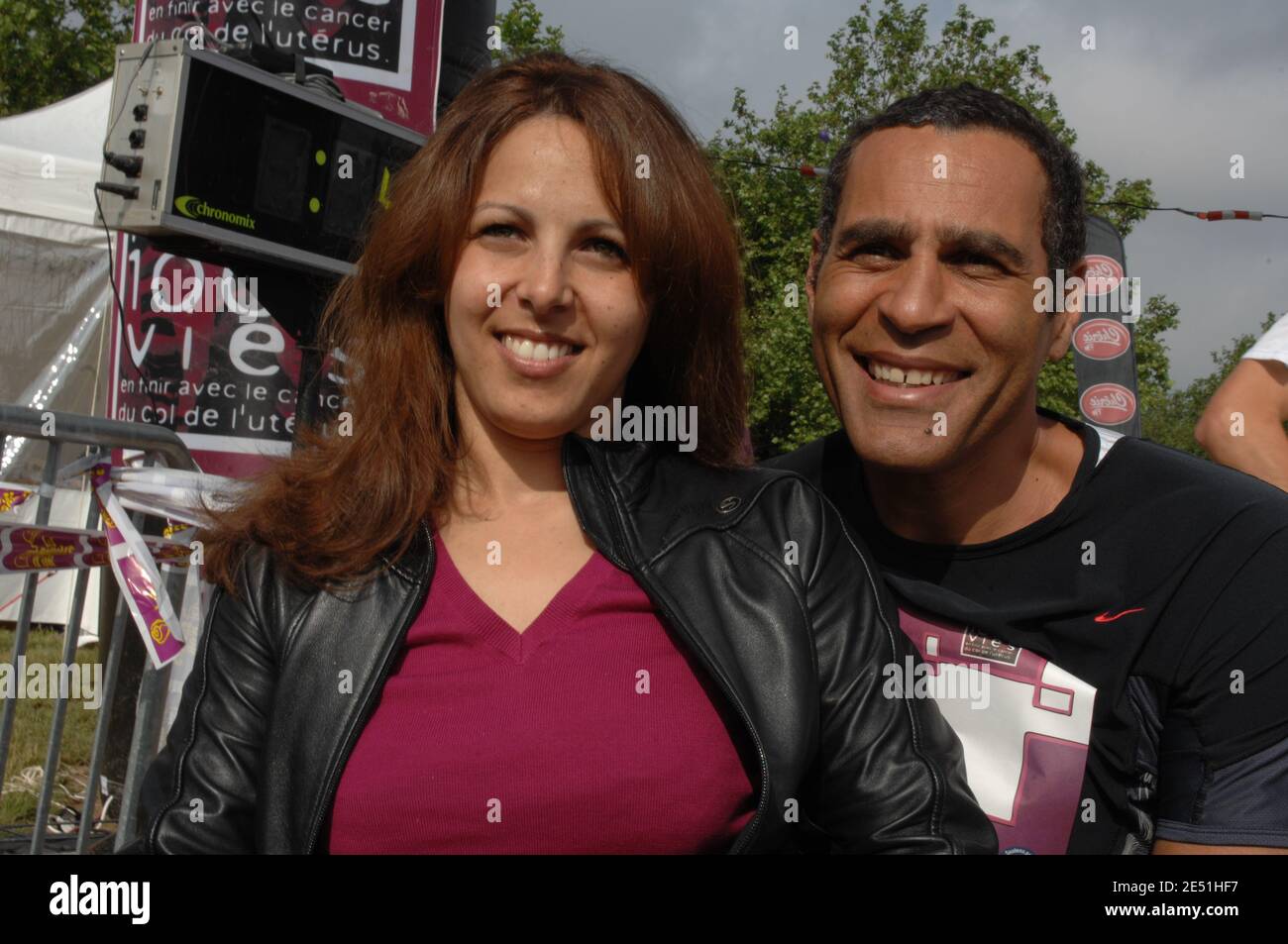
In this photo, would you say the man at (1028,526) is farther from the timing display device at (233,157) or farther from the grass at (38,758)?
the grass at (38,758)

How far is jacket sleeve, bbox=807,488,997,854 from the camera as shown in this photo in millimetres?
1660

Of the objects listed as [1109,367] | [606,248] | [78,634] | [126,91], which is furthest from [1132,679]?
[1109,367]

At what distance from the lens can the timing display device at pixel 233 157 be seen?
3.55 meters

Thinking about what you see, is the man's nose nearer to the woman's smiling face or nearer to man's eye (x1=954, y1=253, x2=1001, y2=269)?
man's eye (x1=954, y1=253, x2=1001, y2=269)

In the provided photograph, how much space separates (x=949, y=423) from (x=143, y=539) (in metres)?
2.24

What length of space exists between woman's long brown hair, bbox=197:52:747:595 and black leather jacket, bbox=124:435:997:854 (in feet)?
0.26

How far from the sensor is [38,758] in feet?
19.3

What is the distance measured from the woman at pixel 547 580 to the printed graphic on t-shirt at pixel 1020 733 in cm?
24

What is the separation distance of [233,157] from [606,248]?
87.9 inches

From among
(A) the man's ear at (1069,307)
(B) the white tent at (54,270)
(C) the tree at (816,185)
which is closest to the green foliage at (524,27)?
(C) the tree at (816,185)

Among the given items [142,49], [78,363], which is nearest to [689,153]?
[142,49]

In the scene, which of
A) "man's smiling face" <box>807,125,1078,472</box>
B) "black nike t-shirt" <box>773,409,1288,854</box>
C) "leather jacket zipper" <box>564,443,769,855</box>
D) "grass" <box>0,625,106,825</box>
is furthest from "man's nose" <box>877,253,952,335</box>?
"grass" <box>0,625,106,825</box>

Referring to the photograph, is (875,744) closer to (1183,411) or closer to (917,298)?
(917,298)
